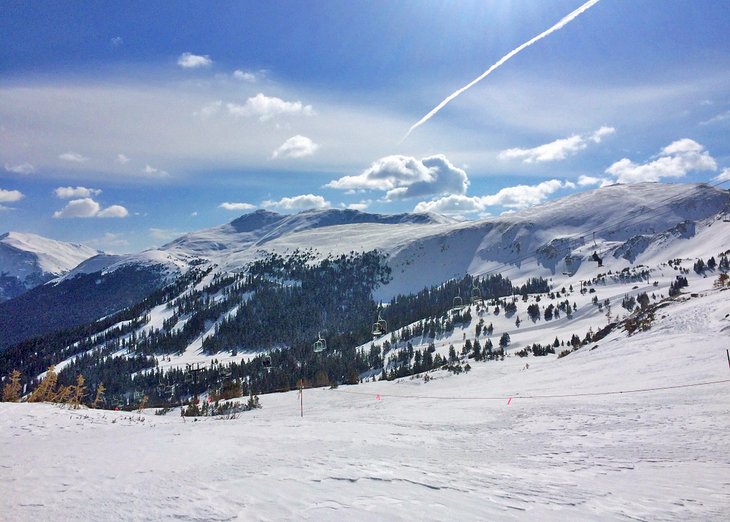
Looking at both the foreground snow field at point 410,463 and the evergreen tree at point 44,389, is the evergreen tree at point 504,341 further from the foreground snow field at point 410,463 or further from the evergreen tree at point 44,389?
the evergreen tree at point 44,389

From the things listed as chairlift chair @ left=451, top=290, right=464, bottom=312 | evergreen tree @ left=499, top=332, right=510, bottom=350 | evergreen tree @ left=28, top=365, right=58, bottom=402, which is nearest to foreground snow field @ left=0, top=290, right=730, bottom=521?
evergreen tree @ left=28, top=365, right=58, bottom=402

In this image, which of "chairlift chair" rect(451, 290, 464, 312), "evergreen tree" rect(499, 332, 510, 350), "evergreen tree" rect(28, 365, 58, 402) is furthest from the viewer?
"evergreen tree" rect(499, 332, 510, 350)

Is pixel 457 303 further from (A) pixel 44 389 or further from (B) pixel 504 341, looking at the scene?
(A) pixel 44 389

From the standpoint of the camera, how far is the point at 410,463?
1220 centimetres

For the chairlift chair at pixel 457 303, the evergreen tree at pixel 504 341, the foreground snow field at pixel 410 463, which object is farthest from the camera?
the evergreen tree at pixel 504 341

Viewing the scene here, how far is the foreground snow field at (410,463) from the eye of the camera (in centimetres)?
840

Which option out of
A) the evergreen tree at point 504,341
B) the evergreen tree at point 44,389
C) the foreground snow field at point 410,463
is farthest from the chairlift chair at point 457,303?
the evergreen tree at point 44,389

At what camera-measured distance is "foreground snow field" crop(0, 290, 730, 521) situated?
8398mm

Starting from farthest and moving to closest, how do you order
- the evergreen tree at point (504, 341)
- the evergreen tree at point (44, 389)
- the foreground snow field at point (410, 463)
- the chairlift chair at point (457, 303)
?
1. the evergreen tree at point (504, 341)
2. the chairlift chair at point (457, 303)
3. the evergreen tree at point (44, 389)
4. the foreground snow field at point (410, 463)

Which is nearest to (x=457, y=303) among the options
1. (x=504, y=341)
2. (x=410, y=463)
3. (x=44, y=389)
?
(x=504, y=341)

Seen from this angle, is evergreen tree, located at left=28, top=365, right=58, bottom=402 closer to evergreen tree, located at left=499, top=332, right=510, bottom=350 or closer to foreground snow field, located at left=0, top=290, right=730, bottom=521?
foreground snow field, located at left=0, top=290, right=730, bottom=521

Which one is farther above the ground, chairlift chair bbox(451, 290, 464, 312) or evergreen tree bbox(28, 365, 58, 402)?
chairlift chair bbox(451, 290, 464, 312)

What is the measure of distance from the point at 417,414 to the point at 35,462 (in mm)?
18050

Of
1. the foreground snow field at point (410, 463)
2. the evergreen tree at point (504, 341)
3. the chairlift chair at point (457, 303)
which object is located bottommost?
the evergreen tree at point (504, 341)
